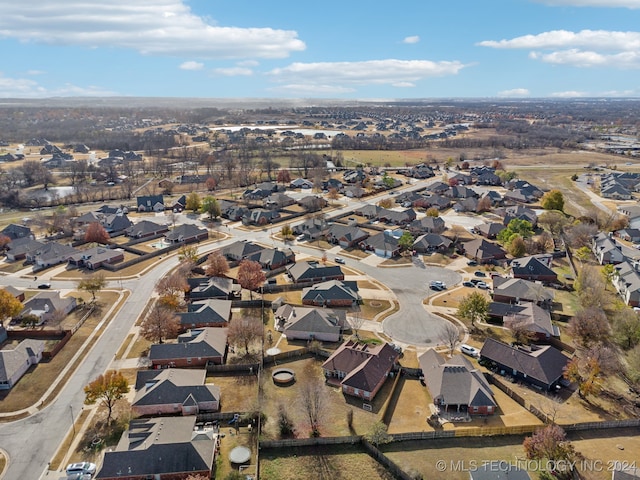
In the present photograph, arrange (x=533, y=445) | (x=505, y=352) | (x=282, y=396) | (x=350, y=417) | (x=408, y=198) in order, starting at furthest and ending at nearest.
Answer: (x=408, y=198), (x=505, y=352), (x=282, y=396), (x=350, y=417), (x=533, y=445)

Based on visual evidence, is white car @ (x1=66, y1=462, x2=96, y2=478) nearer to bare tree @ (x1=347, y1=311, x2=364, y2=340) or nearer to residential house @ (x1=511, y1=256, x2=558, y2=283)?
bare tree @ (x1=347, y1=311, x2=364, y2=340)

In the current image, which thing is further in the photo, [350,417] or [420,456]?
[350,417]

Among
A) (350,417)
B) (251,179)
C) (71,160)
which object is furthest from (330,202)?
(71,160)

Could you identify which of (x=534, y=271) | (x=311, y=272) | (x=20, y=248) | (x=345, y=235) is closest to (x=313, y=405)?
(x=311, y=272)

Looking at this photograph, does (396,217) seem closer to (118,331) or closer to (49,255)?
(118,331)

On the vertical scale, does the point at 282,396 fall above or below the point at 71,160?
below

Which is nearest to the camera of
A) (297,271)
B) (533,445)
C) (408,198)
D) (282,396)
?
(533,445)

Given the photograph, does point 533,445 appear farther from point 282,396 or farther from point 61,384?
point 61,384

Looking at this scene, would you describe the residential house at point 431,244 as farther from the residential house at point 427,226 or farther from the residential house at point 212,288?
the residential house at point 212,288
